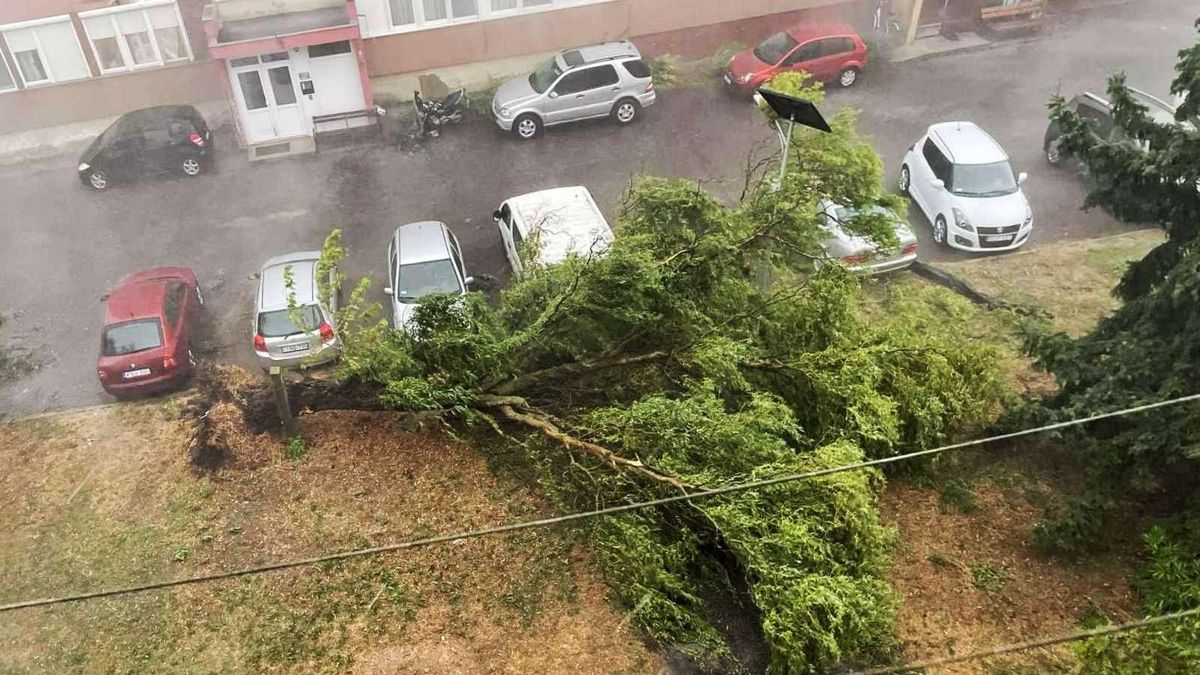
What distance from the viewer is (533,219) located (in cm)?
1309

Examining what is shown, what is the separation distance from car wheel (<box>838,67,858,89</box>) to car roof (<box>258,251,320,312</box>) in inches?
500

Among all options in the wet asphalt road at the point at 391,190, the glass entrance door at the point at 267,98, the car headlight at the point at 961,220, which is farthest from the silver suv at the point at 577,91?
the car headlight at the point at 961,220

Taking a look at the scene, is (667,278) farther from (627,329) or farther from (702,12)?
(702,12)

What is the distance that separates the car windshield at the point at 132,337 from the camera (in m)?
11.8

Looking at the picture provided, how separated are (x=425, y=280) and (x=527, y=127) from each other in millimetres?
6020

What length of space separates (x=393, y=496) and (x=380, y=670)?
2149 millimetres

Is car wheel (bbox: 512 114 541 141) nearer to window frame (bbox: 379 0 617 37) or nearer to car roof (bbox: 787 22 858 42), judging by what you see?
window frame (bbox: 379 0 617 37)

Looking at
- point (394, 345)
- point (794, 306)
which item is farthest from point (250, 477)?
point (794, 306)

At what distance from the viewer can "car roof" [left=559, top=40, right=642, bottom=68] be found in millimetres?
16969

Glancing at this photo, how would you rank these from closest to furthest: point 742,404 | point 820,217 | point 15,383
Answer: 1. point 742,404
2. point 820,217
3. point 15,383

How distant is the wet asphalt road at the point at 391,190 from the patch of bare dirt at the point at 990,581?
260 inches

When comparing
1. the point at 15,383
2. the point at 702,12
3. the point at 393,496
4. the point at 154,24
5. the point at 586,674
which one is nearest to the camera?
the point at 586,674

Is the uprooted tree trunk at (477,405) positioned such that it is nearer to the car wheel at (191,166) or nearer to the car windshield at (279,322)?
the car windshield at (279,322)

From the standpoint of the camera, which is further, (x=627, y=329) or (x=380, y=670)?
(x=627, y=329)
